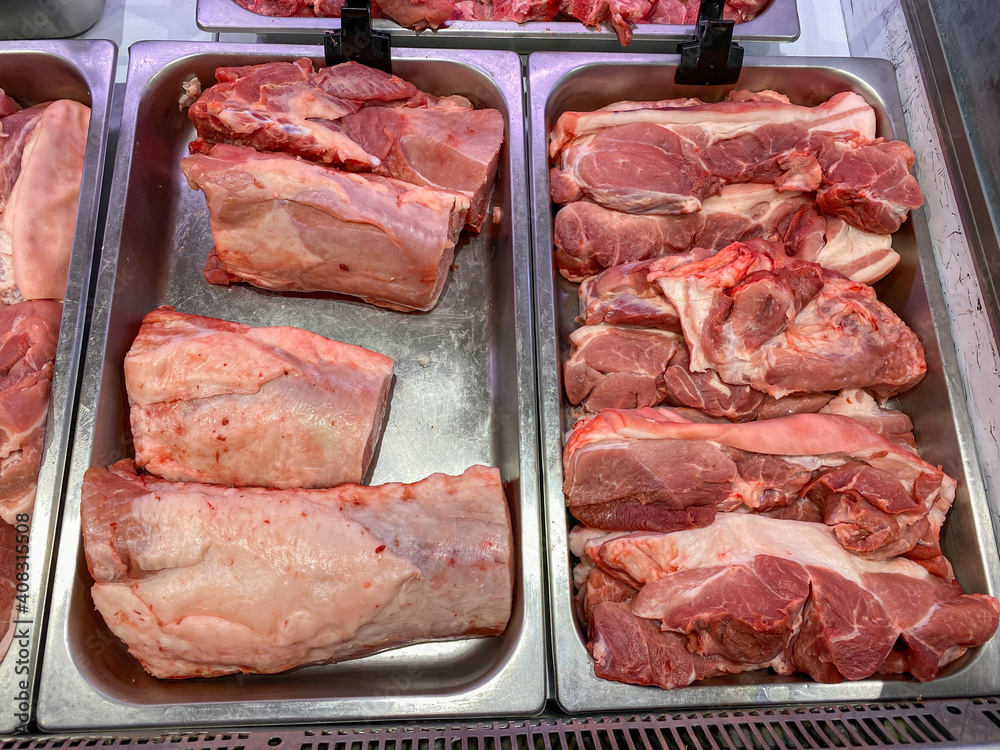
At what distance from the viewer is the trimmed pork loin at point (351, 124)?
105 inches

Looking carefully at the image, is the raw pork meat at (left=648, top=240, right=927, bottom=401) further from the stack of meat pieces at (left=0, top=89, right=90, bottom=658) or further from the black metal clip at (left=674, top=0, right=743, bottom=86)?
the stack of meat pieces at (left=0, top=89, right=90, bottom=658)

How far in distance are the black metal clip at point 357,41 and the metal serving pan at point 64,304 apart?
94 centimetres

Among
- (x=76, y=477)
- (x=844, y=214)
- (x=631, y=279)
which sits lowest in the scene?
(x=76, y=477)

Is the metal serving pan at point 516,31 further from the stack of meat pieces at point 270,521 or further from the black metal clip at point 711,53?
the stack of meat pieces at point 270,521

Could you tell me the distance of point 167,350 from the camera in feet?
7.77

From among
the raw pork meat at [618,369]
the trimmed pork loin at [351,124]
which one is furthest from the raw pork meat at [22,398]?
the raw pork meat at [618,369]

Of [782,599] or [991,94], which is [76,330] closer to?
[782,599]

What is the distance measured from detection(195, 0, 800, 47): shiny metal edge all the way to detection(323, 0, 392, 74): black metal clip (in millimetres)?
171

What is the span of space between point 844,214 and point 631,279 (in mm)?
994

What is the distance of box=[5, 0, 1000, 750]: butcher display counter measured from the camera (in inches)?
78.5

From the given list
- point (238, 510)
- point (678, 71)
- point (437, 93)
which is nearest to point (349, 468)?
point (238, 510)

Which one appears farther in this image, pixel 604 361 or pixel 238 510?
pixel 604 361

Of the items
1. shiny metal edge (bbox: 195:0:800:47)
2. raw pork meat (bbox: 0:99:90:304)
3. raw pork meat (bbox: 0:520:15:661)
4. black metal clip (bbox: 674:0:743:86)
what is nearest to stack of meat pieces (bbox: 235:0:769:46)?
shiny metal edge (bbox: 195:0:800:47)

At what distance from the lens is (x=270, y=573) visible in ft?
6.88
